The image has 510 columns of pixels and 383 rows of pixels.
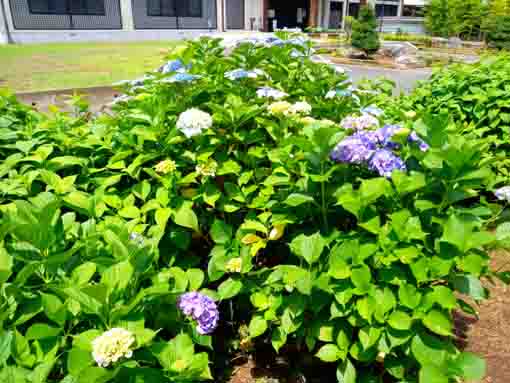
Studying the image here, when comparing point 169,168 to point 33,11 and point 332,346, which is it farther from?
point 33,11

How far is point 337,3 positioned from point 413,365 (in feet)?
129

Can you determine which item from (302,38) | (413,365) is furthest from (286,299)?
(302,38)

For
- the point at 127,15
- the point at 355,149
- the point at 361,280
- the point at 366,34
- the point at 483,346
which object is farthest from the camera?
the point at 127,15

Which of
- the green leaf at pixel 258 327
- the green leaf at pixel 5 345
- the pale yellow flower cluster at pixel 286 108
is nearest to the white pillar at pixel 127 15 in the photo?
the pale yellow flower cluster at pixel 286 108

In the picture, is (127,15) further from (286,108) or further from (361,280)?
(361,280)

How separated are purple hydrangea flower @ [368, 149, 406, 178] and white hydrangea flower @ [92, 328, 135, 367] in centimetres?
96

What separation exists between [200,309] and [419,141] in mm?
1014

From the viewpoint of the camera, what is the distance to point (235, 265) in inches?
62.6

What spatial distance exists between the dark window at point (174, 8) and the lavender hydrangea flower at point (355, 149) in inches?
1059

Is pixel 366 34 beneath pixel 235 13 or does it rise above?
beneath

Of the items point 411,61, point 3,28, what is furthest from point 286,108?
point 3,28

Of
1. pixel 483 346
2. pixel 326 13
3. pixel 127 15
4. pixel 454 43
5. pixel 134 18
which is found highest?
pixel 326 13

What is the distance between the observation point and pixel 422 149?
1.54m

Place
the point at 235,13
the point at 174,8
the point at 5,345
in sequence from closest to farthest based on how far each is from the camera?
the point at 5,345 < the point at 174,8 < the point at 235,13
